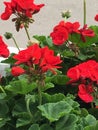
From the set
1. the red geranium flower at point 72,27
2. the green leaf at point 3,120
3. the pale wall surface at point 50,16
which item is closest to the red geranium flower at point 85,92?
the green leaf at point 3,120

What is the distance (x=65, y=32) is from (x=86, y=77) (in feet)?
0.87

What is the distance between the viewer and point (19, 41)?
4.07 metres

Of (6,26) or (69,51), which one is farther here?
(6,26)

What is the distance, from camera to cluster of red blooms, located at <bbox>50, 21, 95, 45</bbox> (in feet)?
5.79

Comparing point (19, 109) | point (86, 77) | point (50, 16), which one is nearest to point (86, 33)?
point (86, 77)

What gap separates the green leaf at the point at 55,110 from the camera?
142 cm

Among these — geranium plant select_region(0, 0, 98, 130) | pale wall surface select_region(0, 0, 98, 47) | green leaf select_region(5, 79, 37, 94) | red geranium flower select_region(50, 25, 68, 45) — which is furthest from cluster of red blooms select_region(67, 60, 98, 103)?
pale wall surface select_region(0, 0, 98, 47)

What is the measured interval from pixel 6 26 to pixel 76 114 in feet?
9.41

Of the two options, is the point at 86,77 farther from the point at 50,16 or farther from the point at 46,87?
the point at 50,16

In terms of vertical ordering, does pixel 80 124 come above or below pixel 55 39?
below

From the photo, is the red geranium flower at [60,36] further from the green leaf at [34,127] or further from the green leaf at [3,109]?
the green leaf at [34,127]

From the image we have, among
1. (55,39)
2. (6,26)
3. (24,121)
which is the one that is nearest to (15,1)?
(55,39)

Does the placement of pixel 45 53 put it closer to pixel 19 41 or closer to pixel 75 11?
pixel 19 41

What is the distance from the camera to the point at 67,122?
1450 mm
